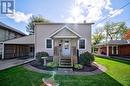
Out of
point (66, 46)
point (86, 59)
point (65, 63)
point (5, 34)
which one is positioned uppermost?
point (5, 34)

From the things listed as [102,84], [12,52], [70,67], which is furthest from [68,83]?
[12,52]

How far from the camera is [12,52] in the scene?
84.0ft

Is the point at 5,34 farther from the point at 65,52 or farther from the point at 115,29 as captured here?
the point at 115,29

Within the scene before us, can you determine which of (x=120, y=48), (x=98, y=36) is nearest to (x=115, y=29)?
(x=98, y=36)

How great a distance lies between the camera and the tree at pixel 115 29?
193 feet

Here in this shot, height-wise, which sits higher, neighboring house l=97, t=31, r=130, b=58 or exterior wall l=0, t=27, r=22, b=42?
exterior wall l=0, t=27, r=22, b=42

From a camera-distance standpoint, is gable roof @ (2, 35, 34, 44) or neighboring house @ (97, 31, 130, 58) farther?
neighboring house @ (97, 31, 130, 58)

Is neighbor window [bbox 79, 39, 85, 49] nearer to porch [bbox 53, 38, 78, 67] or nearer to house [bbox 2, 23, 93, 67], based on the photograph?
house [bbox 2, 23, 93, 67]

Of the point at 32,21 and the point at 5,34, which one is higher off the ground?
the point at 32,21

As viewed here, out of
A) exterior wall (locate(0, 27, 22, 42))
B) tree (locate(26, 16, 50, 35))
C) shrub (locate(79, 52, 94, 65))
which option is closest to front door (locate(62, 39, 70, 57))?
shrub (locate(79, 52, 94, 65))

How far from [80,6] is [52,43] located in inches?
219

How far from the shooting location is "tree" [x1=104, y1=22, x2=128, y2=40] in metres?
58.9

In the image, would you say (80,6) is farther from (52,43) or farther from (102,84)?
(102,84)

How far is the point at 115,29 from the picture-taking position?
2357 inches
